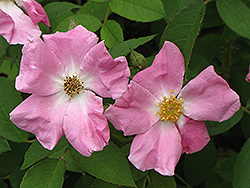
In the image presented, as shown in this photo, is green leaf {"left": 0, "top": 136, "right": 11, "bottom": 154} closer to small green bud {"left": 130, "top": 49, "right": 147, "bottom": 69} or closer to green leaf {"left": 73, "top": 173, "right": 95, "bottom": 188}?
green leaf {"left": 73, "top": 173, "right": 95, "bottom": 188}

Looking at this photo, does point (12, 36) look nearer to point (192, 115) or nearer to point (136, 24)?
point (192, 115)

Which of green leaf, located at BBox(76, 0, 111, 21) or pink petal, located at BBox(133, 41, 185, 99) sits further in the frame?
green leaf, located at BBox(76, 0, 111, 21)

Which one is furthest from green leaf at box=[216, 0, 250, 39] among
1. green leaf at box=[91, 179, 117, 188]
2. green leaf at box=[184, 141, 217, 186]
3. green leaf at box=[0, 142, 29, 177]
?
green leaf at box=[0, 142, 29, 177]

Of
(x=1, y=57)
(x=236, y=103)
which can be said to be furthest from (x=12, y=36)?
(x=236, y=103)

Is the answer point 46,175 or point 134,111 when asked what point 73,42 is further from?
point 46,175

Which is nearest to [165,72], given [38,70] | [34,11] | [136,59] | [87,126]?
[136,59]
